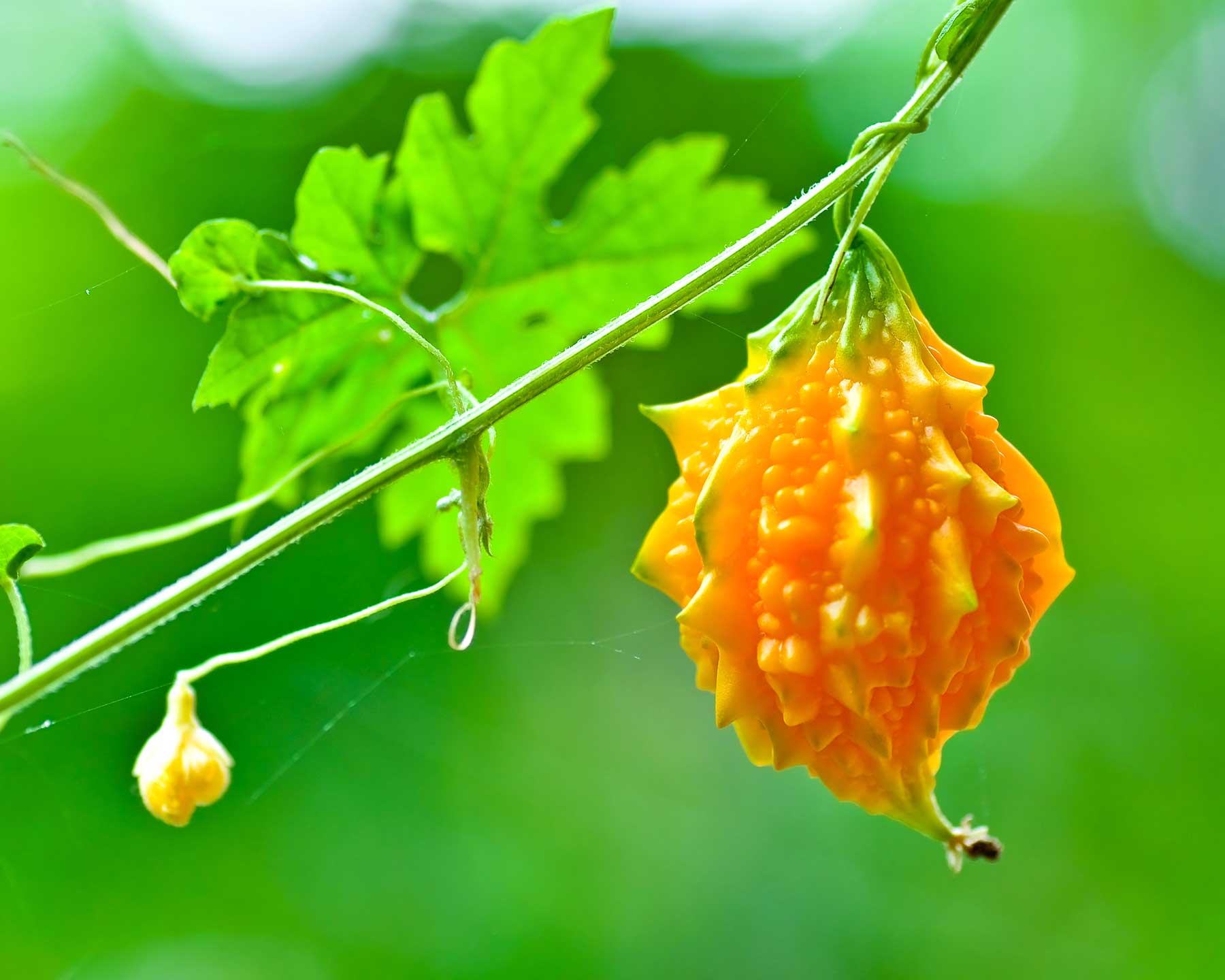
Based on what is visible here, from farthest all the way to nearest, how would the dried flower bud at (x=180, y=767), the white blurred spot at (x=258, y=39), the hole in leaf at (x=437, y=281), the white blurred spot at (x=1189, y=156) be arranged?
the white blurred spot at (x=1189, y=156) → the hole in leaf at (x=437, y=281) → the white blurred spot at (x=258, y=39) → the dried flower bud at (x=180, y=767)

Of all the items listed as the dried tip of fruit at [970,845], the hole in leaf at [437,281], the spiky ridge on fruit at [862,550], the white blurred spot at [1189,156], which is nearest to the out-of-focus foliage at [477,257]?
the spiky ridge on fruit at [862,550]

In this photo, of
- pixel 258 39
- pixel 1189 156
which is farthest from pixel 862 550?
pixel 1189 156

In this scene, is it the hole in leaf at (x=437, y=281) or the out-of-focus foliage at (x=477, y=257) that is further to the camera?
the hole in leaf at (x=437, y=281)

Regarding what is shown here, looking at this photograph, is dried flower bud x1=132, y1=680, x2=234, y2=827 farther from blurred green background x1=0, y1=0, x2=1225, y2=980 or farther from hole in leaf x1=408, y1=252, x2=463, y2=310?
hole in leaf x1=408, y1=252, x2=463, y2=310

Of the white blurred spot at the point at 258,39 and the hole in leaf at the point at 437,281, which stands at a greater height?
the white blurred spot at the point at 258,39

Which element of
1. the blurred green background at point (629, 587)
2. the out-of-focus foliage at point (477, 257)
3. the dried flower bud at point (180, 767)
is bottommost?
the blurred green background at point (629, 587)

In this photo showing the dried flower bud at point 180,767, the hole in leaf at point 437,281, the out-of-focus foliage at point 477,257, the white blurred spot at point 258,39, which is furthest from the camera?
the hole in leaf at point 437,281

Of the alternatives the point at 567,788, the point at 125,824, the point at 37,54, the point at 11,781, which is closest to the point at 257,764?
the point at 125,824

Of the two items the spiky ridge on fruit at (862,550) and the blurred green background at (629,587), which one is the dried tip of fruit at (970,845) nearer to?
the spiky ridge on fruit at (862,550)
